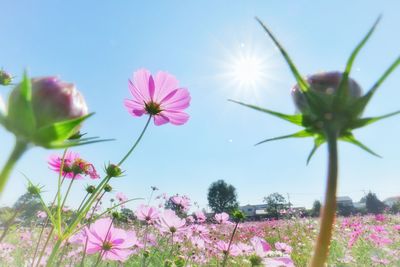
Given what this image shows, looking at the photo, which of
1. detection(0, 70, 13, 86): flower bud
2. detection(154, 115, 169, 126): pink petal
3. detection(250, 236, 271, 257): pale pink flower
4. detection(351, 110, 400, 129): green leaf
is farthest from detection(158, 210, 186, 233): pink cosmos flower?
detection(351, 110, 400, 129): green leaf

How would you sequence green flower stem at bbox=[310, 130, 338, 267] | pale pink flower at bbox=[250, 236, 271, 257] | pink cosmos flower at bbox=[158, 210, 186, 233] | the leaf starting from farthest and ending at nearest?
1. pink cosmos flower at bbox=[158, 210, 186, 233]
2. pale pink flower at bbox=[250, 236, 271, 257]
3. the leaf
4. green flower stem at bbox=[310, 130, 338, 267]

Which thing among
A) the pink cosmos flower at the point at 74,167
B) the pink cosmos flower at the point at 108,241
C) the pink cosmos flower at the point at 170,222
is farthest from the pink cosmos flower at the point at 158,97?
the pink cosmos flower at the point at 170,222

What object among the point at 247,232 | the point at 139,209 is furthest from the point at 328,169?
the point at 247,232

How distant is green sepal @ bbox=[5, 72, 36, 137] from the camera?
40cm

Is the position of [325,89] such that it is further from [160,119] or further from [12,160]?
[160,119]

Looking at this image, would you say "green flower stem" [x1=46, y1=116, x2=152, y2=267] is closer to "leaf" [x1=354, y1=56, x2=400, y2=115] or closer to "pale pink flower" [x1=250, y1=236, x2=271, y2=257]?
"leaf" [x1=354, y1=56, x2=400, y2=115]

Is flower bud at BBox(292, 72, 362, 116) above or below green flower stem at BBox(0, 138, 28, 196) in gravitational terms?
above

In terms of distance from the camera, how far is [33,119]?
16.0 inches

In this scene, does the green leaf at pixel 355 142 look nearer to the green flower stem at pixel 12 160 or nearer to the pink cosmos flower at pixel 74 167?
the green flower stem at pixel 12 160

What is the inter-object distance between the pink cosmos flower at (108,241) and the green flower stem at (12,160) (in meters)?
1.08

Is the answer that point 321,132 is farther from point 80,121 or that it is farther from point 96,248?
point 96,248

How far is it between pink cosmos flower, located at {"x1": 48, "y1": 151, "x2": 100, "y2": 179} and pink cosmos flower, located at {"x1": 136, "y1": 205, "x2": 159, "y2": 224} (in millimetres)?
1337

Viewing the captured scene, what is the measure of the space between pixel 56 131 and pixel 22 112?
0.14 ft

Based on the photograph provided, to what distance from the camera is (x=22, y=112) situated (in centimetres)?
40
